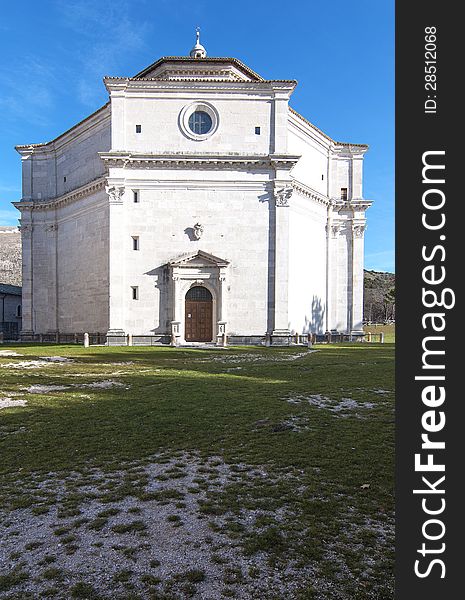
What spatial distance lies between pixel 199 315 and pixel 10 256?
180 ft

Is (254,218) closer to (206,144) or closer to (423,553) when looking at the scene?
(206,144)

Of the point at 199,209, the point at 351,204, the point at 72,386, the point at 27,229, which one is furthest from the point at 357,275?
the point at 27,229

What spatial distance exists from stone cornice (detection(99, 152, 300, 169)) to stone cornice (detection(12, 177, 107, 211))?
3332mm

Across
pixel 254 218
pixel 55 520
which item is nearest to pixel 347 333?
pixel 254 218

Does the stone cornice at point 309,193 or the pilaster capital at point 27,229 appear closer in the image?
the stone cornice at point 309,193

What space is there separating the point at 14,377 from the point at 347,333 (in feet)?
105

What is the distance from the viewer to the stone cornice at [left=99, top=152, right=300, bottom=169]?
31.3 meters

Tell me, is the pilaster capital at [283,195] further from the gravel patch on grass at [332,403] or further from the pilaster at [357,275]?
the gravel patch on grass at [332,403]

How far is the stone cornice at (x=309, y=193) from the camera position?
34.4m

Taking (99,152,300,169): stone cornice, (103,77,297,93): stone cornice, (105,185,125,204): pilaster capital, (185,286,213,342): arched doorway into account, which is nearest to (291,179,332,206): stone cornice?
(99,152,300,169): stone cornice

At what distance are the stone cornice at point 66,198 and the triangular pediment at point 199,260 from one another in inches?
371

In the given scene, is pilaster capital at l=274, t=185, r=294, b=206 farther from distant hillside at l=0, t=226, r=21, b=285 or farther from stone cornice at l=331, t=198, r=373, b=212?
distant hillside at l=0, t=226, r=21, b=285

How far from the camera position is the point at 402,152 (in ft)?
8.18

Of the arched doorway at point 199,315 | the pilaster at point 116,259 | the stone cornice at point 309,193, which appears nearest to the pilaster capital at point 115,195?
the pilaster at point 116,259
